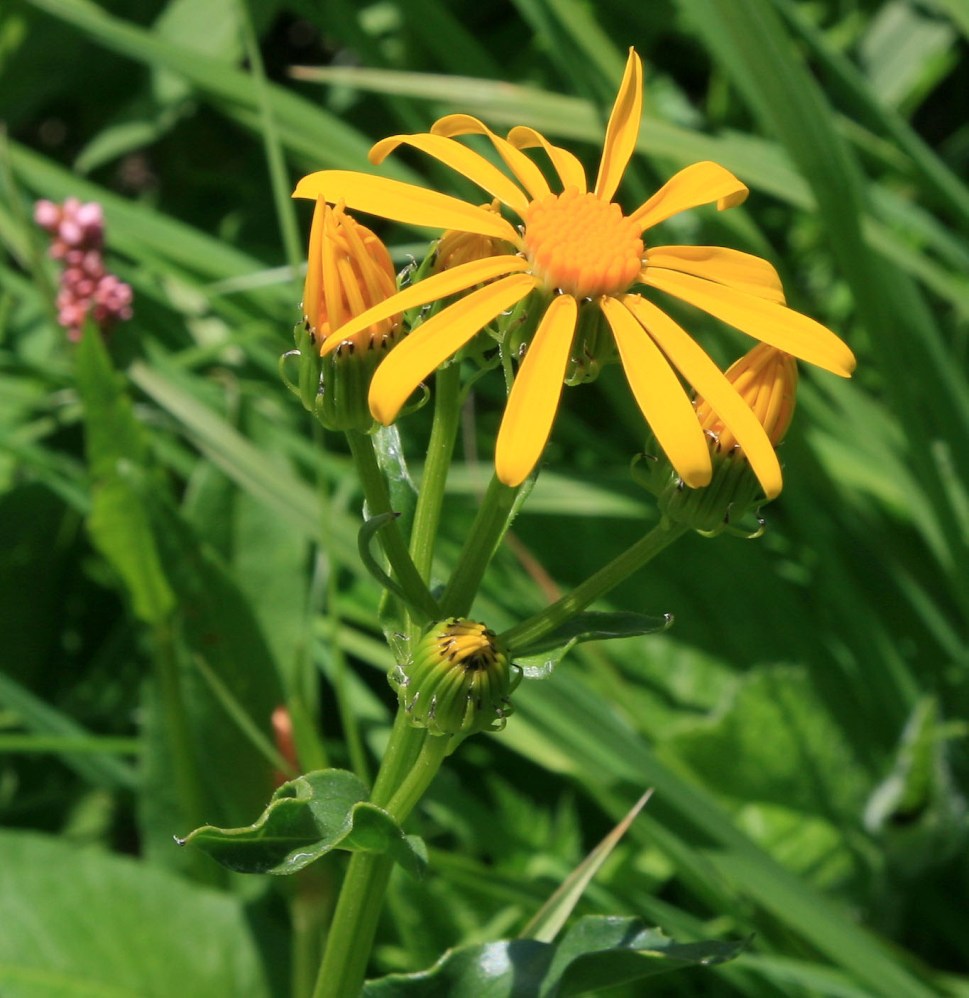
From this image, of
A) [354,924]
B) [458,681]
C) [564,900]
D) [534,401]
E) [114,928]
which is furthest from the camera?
[114,928]

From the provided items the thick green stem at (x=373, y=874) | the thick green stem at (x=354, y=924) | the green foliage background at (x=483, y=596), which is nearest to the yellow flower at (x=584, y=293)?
the thick green stem at (x=373, y=874)

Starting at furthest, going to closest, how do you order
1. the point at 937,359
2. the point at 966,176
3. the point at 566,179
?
the point at 966,176
the point at 937,359
the point at 566,179

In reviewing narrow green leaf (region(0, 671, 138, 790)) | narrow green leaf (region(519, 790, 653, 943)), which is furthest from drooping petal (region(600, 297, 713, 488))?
narrow green leaf (region(0, 671, 138, 790))

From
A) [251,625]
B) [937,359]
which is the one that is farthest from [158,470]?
[937,359]

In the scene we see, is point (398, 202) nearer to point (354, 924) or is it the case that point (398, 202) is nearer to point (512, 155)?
point (512, 155)

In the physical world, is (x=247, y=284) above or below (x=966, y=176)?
below

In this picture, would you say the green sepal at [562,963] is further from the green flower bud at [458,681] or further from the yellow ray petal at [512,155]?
the yellow ray petal at [512,155]

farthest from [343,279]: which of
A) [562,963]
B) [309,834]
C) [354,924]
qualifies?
[562,963]

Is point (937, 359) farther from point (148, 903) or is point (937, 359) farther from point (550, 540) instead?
point (148, 903)
